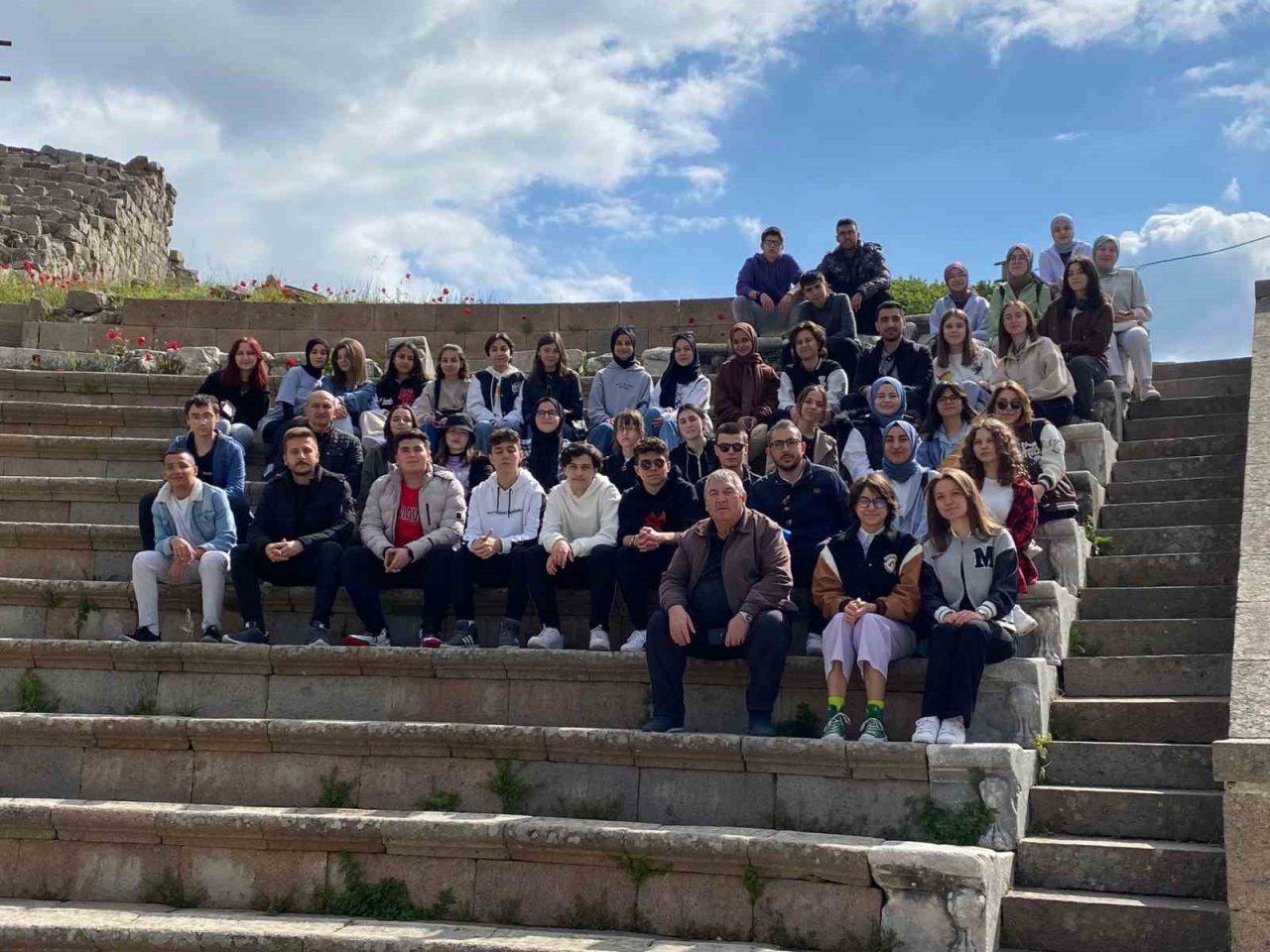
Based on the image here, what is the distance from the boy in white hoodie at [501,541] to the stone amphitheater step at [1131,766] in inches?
108

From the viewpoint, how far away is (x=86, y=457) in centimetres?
914

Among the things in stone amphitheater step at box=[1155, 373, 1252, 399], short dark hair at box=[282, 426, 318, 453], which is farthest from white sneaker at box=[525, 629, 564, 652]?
stone amphitheater step at box=[1155, 373, 1252, 399]

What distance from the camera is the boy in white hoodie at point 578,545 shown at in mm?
6590

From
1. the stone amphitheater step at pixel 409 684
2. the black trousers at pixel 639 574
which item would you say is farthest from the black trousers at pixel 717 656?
the black trousers at pixel 639 574

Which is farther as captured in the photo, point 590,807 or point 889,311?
point 889,311

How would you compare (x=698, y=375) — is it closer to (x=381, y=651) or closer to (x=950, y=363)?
(x=950, y=363)

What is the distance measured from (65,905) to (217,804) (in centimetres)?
74

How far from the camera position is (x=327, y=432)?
8094mm

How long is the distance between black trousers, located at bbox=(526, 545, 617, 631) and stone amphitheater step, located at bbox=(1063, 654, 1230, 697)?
2.28 m

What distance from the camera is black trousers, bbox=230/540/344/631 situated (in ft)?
22.3

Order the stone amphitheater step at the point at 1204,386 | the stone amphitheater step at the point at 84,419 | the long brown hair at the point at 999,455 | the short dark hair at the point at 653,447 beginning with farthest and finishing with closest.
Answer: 1. the stone amphitheater step at the point at 84,419
2. the stone amphitheater step at the point at 1204,386
3. the short dark hair at the point at 653,447
4. the long brown hair at the point at 999,455

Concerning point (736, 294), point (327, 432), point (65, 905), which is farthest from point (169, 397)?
point (65, 905)

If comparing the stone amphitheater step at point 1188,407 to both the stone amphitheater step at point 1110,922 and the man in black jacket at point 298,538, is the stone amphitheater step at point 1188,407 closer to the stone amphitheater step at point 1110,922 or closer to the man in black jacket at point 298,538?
the stone amphitheater step at point 1110,922

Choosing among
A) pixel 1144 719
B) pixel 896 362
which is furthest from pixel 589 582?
pixel 896 362
